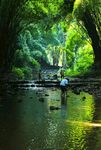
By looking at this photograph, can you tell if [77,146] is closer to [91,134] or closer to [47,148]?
[47,148]

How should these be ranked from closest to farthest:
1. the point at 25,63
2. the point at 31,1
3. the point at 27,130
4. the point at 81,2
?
the point at 27,130 → the point at 81,2 → the point at 31,1 → the point at 25,63

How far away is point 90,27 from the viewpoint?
3438 centimetres

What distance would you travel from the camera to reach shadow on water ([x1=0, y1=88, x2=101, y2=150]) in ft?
28.2

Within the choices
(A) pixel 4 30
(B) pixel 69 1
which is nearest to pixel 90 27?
(B) pixel 69 1

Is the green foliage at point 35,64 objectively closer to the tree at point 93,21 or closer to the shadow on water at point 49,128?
the tree at point 93,21

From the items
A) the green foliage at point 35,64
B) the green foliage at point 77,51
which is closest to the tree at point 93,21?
the green foliage at point 77,51

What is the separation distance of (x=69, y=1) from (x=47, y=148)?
26.1 m

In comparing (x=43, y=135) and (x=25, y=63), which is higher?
(x=25, y=63)

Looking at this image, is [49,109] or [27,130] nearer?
[27,130]

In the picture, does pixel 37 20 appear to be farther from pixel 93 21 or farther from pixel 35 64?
pixel 35 64

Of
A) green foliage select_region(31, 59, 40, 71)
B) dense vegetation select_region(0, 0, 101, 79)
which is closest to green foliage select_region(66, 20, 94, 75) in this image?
dense vegetation select_region(0, 0, 101, 79)

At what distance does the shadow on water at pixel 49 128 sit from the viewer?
8.61 metres

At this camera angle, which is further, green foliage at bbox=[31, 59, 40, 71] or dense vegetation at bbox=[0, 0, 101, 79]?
green foliage at bbox=[31, 59, 40, 71]

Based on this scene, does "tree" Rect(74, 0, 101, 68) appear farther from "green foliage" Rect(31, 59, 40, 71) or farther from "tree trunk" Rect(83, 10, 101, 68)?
"green foliage" Rect(31, 59, 40, 71)
